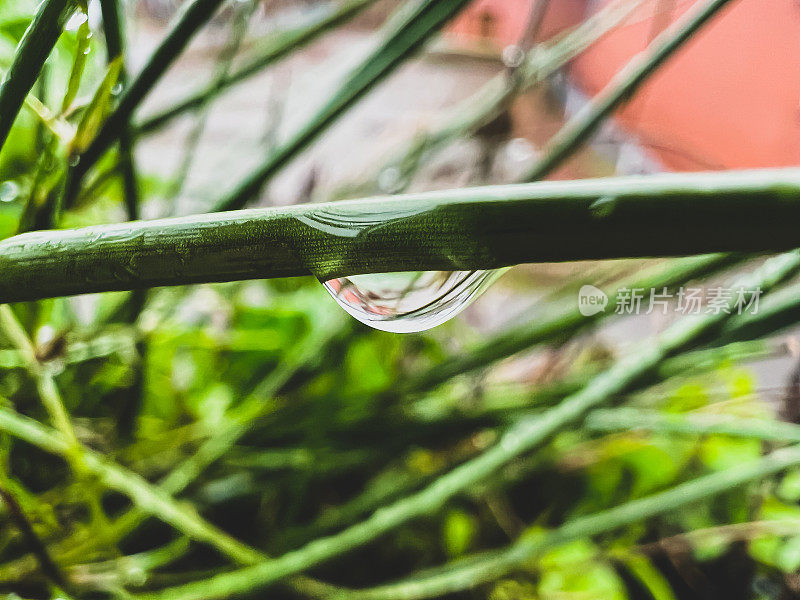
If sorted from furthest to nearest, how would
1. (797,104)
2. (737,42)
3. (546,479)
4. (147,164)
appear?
(147,164) → (737,42) → (797,104) → (546,479)

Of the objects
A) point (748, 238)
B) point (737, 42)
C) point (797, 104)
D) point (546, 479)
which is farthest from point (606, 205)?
point (737, 42)

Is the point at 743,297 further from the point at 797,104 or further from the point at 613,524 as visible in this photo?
the point at 797,104

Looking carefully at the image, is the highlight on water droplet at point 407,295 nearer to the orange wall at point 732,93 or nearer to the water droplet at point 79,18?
the water droplet at point 79,18

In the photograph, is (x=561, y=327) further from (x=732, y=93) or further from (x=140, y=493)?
(x=732, y=93)

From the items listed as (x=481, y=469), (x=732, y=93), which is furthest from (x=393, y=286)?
(x=732, y=93)

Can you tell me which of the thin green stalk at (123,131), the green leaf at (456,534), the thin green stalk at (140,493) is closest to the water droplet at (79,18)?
the thin green stalk at (123,131)

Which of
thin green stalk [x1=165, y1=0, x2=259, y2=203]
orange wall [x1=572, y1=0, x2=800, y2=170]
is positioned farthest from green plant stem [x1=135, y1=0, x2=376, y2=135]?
orange wall [x1=572, y1=0, x2=800, y2=170]
